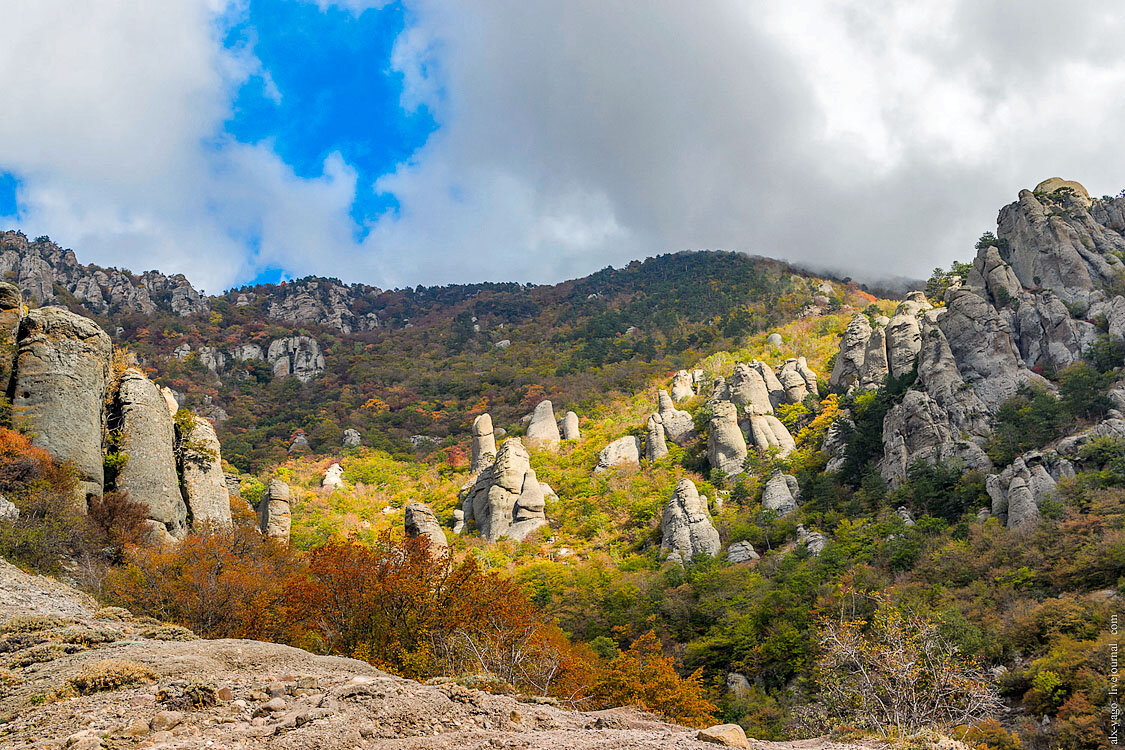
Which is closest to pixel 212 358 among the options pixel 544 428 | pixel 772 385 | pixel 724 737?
pixel 544 428

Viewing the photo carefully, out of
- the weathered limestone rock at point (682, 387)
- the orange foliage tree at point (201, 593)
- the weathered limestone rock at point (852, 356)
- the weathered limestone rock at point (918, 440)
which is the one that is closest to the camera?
the orange foliage tree at point (201, 593)

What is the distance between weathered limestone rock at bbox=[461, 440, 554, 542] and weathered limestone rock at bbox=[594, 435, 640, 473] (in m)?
7.94

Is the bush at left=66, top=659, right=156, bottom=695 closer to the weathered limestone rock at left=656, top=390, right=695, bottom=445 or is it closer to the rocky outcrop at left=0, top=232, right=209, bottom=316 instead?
the weathered limestone rock at left=656, top=390, right=695, bottom=445

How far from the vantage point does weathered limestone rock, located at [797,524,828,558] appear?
40.8 metres

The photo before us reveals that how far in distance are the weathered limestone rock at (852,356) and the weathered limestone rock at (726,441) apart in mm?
14422

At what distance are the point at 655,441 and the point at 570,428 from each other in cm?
1297

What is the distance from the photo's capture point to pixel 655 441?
65438 mm

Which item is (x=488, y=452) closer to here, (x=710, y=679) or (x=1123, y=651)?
(x=710, y=679)

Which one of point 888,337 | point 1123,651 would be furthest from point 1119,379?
point 1123,651

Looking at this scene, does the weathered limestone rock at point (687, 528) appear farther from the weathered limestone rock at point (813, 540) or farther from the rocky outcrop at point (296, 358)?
the rocky outcrop at point (296, 358)

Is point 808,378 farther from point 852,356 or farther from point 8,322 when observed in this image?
point 8,322

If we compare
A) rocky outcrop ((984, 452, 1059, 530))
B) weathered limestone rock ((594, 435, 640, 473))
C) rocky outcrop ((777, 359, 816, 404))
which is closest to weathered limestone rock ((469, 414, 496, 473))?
weathered limestone rock ((594, 435, 640, 473))

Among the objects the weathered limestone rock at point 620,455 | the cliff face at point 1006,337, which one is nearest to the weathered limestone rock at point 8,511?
the cliff face at point 1006,337

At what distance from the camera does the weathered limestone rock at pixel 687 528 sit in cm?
4662
